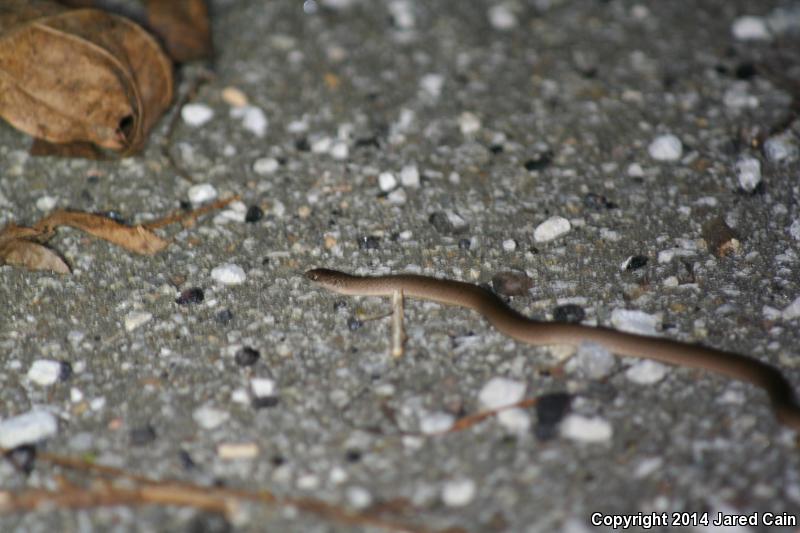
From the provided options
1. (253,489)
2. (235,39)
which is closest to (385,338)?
(253,489)

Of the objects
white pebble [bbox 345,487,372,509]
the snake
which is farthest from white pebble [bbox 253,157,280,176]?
white pebble [bbox 345,487,372,509]

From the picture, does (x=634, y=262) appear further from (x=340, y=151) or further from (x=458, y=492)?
(x=340, y=151)

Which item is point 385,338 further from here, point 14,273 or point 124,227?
point 14,273

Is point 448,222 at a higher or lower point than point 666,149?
lower

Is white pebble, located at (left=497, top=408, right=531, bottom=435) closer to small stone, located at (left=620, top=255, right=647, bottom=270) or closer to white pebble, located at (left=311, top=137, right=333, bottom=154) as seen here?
small stone, located at (left=620, top=255, right=647, bottom=270)

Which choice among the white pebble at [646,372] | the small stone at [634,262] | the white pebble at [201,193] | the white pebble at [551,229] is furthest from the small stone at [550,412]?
the white pebble at [201,193]

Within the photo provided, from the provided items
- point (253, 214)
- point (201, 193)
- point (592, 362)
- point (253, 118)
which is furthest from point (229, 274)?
point (592, 362)
